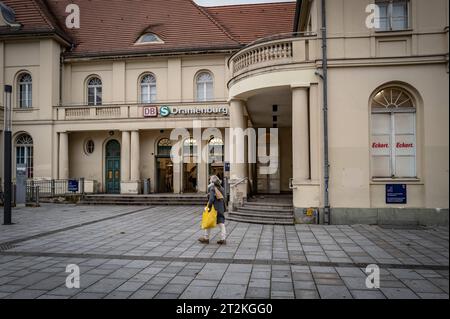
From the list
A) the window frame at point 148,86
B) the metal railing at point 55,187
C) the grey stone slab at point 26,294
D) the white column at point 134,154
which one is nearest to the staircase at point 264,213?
the grey stone slab at point 26,294

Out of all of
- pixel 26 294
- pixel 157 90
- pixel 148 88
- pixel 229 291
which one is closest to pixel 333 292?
pixel 229 291

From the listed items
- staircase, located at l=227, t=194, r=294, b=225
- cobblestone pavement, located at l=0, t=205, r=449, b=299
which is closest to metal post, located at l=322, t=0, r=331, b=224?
cobblestone pavement, located at l=0, t=205, r=449, b=299

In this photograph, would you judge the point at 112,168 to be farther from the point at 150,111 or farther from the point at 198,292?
the point at 198,292

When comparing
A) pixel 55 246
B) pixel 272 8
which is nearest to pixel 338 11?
pixel 55 246

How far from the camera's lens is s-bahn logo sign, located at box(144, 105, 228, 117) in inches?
835

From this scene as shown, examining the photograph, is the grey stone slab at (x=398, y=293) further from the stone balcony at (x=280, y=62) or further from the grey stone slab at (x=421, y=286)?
the stone balcony at (x=280, y=62)

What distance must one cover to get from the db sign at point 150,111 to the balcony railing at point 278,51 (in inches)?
393

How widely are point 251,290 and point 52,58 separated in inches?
909

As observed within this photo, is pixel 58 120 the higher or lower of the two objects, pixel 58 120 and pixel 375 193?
the higher

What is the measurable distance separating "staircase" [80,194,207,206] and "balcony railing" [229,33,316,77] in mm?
8867

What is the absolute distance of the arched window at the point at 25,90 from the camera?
23.4 m

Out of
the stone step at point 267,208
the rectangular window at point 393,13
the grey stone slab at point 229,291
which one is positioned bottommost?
the grey stone slab at point 229,291
